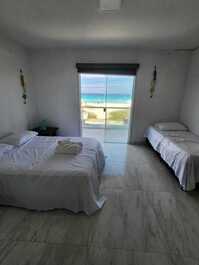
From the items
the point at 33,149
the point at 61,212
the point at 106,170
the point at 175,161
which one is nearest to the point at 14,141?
the point at 33,149

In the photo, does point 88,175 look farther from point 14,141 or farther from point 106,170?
point 14,141

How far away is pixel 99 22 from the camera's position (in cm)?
202

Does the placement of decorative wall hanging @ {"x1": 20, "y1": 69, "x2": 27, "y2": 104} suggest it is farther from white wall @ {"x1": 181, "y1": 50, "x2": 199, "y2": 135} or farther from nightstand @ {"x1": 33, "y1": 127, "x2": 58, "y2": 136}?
white wall @ {"x1": 181, "y1": 50, "x2": 199, "y2": 135}

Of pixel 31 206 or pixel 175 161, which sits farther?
pixel 175 161

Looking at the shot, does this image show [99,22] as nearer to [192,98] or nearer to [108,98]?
[108,98]

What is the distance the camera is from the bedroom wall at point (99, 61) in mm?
3463

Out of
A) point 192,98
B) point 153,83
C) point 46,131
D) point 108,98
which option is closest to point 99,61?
point 108,98

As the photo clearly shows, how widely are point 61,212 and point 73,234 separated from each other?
13.8 inches

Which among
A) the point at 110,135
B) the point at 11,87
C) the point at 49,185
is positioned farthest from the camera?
the point at 110,135

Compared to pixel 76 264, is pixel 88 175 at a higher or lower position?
higher

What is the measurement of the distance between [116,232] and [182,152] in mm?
1558

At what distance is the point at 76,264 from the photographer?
1.30 m

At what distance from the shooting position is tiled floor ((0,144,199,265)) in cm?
136

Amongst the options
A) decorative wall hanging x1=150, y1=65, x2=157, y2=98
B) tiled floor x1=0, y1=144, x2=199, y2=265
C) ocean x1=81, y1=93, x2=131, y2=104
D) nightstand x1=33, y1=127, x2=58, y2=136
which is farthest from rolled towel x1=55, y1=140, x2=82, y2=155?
decorative wall hanging x1=150, y1=65, x2=157, y2=98
